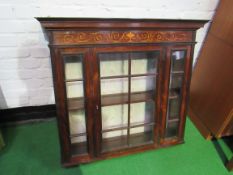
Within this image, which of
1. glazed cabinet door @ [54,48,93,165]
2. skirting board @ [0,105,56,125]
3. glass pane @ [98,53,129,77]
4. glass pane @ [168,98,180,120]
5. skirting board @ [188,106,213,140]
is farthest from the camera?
skirting board @ [0,105,56,125]

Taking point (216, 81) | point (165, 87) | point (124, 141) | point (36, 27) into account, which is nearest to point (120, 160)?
point (124, 141)

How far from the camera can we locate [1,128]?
67.4 inches

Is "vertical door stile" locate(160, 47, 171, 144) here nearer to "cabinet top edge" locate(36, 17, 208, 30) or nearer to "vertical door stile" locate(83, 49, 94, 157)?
"cabinet top edge" locate(36, 17, 208, 30)

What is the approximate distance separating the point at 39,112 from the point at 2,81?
0.39 metres

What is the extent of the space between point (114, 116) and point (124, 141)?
19 centimetres

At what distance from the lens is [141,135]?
1.48 metres

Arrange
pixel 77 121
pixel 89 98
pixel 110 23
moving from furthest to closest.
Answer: pixel 77 121, pixel 89 98, pixel 110 23

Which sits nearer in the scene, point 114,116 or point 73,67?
point 73,67

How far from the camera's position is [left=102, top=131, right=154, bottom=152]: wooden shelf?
55.5 inches

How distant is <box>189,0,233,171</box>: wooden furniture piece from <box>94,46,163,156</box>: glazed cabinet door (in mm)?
492

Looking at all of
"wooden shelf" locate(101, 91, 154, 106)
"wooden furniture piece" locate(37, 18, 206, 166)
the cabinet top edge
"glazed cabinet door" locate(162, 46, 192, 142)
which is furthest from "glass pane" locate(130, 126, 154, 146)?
the cabinet top edge

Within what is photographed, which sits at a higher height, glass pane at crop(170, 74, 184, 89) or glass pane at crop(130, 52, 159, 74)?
glass pane at crop(130, 52, 159, 74)

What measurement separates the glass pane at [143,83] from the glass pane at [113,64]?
0.10m

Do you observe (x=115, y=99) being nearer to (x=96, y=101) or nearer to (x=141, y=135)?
(x=96, y=101)
